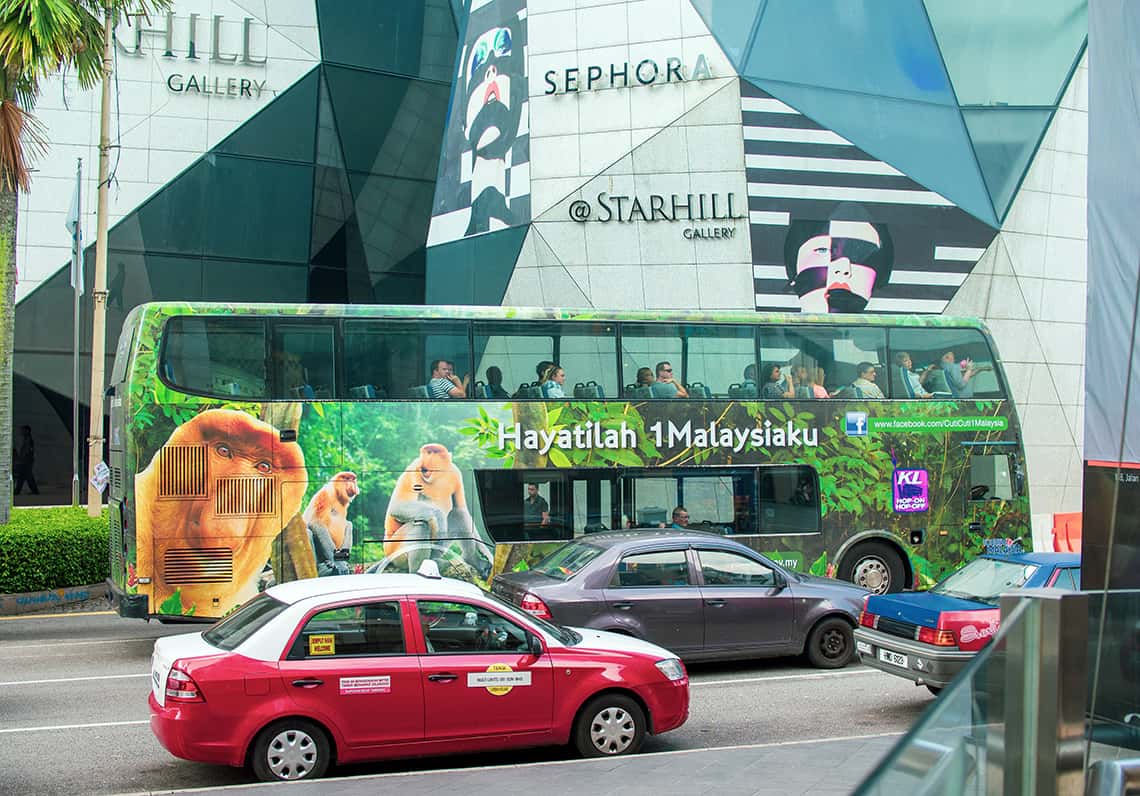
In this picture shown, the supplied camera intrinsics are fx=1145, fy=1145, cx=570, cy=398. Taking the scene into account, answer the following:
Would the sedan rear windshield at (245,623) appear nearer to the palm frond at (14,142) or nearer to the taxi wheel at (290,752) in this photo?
the taxi wheel at (290,752)

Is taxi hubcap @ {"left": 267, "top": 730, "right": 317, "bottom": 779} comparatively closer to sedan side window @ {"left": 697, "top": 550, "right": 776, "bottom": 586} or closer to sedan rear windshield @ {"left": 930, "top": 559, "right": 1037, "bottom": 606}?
sedan side window @ {"left": 697, "top": 550, "right": 776, "bottom": 586}

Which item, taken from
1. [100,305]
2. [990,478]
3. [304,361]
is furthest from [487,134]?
[990,478]

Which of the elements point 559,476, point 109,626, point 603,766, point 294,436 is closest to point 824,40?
point 559,476

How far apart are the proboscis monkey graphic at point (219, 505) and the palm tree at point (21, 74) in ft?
18.8

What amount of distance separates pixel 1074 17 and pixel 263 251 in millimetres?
18849

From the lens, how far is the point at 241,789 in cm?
711

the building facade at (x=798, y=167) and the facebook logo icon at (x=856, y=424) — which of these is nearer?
the facebook logo icon at (x=856, y=424)

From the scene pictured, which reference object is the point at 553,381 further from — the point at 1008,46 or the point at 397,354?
the point at 1008,46

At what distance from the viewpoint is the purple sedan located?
35.7 feet

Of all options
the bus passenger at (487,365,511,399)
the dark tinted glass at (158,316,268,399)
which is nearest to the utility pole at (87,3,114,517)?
the dark tinted glass at (158,316,268,399)

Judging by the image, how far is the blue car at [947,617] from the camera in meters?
9.48

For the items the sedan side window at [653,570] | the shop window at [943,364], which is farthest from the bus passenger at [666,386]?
the sedan side window at [653,570]

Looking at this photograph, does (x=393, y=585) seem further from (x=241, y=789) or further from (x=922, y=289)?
(x=922, y=289)

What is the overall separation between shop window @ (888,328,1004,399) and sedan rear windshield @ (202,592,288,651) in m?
9.44
